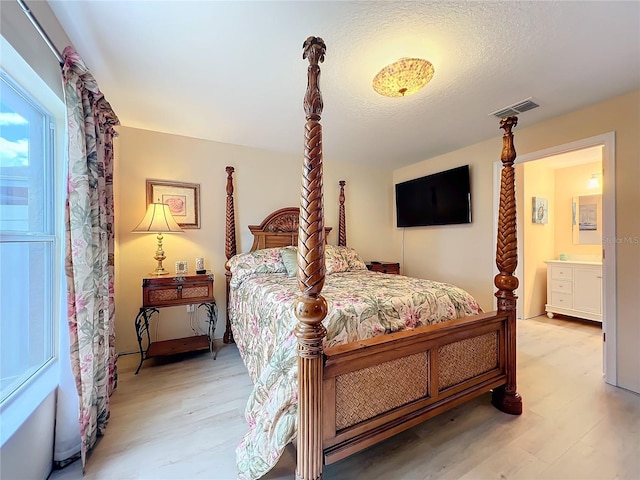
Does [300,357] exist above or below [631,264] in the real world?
below

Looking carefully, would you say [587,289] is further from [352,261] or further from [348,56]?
[348,56]

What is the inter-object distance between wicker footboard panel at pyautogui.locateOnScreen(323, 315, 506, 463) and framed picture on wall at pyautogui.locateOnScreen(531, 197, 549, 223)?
315 cm

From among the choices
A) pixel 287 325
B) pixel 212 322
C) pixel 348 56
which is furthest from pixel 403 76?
pixel 212 322

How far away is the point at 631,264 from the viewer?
2.17 metres

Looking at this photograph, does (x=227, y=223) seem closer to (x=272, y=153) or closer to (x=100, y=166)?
(x=272, y=153)

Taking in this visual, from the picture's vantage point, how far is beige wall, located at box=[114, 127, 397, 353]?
2820 millimetres

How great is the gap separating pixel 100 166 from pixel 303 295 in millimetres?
1662

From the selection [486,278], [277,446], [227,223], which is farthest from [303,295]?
[486,278]

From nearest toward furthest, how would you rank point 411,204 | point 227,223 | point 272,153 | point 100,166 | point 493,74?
point 100,166
point 493,74
point 227,223
point 272,153
point 411,204

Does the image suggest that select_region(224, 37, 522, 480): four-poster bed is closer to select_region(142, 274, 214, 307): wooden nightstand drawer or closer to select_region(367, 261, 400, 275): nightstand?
select_region(142, 274, 214, 307): wooden nightstand drawer

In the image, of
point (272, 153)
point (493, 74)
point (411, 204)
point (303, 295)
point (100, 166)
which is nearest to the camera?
point (303, 295)

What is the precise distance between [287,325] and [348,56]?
5.78ft

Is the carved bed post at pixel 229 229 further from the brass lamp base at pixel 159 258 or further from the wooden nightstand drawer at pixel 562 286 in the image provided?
the wooden nightstand drawer at pixel 562 286

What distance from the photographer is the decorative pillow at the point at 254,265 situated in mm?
2812
